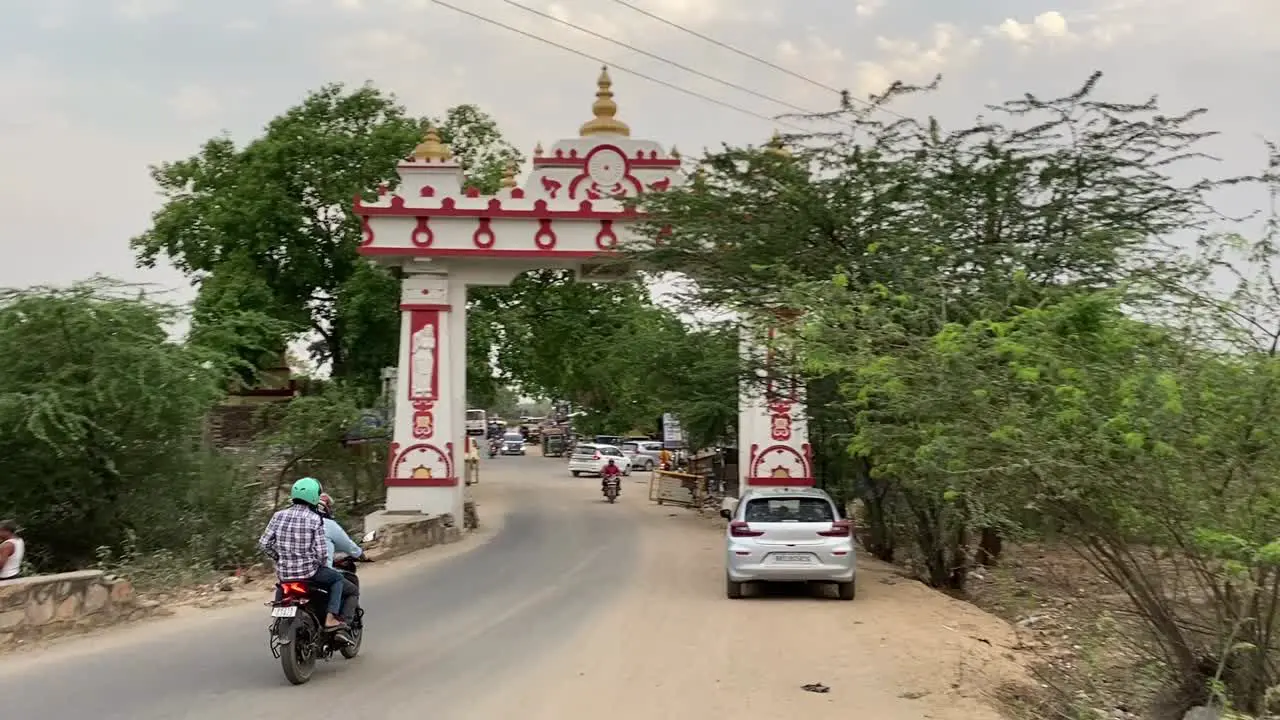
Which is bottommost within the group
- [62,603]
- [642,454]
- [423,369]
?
[642,454]

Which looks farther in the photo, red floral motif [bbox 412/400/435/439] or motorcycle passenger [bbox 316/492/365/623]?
red floral motif [bbox 412/400/435/439]

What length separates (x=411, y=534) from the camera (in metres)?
19.9

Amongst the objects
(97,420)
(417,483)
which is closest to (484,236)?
(417,483)

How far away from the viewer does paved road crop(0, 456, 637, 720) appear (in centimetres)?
751

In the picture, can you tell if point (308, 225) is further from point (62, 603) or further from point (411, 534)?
point (62, 603)

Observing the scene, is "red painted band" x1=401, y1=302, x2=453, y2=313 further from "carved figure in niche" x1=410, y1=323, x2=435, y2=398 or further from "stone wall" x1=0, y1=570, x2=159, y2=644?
"stone wall" x1=0, y1=570, x2=159, y2=644

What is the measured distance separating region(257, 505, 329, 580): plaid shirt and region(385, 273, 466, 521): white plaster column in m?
13.7

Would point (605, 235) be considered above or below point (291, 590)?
above

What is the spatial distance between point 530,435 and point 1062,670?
99045mm

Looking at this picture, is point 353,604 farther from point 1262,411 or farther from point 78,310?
point 78,310

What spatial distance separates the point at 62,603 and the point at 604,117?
16.1 metres

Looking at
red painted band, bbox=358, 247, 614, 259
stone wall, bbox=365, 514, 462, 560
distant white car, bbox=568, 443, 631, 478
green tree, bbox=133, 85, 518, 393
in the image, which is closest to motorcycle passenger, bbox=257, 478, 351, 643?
stone wall, bbox=365, 514, 462, 560

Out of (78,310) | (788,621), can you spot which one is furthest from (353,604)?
(78,310)

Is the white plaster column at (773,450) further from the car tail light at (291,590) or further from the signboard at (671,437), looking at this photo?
the signboard at (671,437)
